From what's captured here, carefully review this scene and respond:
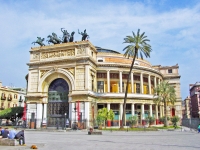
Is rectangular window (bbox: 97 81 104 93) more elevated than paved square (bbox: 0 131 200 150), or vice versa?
rectangular window (bbox: 97 81 104 93)

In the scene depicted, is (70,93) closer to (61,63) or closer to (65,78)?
(65,78)

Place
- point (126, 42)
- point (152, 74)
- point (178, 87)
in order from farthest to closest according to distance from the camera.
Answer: point (178, 87), point (152, 74), point (126, 42)

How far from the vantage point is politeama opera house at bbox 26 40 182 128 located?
43.8 meters

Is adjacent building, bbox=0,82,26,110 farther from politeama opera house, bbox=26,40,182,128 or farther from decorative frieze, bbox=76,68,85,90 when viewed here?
decorative frieze, bbox=76,68,85,90

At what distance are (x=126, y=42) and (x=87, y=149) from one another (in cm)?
2838

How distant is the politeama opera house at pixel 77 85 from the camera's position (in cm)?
4375

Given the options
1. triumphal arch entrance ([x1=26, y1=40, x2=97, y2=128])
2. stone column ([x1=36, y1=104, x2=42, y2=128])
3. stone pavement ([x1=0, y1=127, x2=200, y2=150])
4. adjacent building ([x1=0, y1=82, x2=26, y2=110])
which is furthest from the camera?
adjacent building ([x1=0, y1=82, x2=26, y2=110])

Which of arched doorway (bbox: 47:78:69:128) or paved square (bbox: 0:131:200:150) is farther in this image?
arched doorway (bbox: 47:78:69:128)

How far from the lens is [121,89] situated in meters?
51.8

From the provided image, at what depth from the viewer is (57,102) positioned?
4691cm

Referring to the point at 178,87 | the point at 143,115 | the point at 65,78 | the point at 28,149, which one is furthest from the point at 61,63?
the point at 178,87

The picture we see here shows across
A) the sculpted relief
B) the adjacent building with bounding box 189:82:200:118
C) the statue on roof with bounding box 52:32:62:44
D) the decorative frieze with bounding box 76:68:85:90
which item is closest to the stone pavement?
the decorative frieze with bounding box 76:68:85:90

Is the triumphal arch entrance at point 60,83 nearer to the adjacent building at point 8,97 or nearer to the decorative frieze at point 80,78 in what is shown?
the decorative frieze at point 80,78

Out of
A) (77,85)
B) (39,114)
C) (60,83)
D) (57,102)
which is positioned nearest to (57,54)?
(60,83)
